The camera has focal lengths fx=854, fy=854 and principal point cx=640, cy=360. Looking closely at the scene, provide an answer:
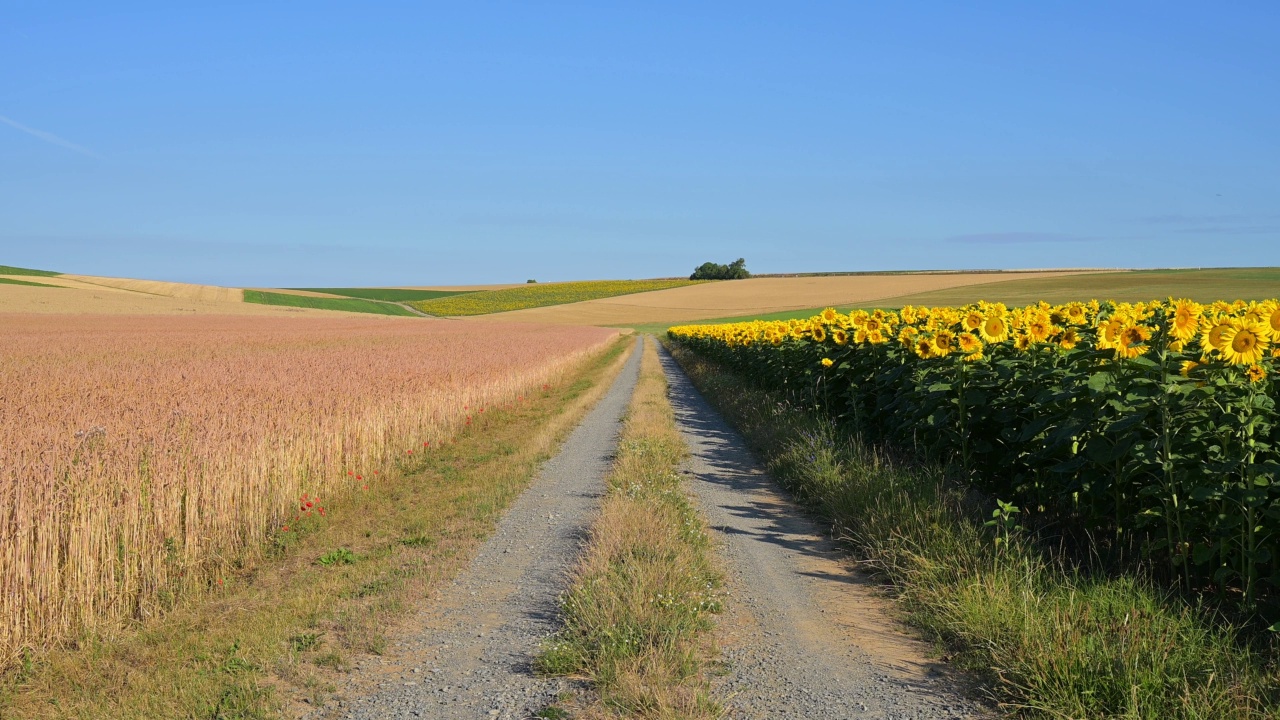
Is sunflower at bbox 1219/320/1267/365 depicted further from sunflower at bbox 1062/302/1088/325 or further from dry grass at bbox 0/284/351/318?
dry grass at bbox 0/284/351/318

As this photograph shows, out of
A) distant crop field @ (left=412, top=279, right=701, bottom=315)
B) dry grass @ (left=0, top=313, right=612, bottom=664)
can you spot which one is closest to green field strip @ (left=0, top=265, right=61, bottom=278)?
distant crop field @ (left=412, top=279, right=701, bottom=315)

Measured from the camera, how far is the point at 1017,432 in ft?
24.1

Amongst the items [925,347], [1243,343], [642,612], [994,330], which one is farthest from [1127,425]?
[925,347]

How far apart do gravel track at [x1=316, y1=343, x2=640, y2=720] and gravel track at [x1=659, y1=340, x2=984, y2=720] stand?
1067 mm

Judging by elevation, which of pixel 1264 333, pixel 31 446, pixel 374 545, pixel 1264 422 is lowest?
pixel 374 545

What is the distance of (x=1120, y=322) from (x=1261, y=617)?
2.09m

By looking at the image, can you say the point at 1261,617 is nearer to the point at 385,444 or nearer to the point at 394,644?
the point at 394,644

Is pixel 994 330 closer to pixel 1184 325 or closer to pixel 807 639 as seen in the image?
pixel 1184 325

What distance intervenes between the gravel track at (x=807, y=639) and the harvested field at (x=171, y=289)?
333 feet

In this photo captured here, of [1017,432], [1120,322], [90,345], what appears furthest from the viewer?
[90,345]

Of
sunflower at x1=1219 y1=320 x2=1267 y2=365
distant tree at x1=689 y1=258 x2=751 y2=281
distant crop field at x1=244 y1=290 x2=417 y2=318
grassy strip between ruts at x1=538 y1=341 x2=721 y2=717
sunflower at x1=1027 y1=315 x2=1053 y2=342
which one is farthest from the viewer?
distant tree at x1=689 y1=258 x2=751 y2=281

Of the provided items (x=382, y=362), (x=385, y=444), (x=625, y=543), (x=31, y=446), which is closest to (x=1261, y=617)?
(x=625, y=543)

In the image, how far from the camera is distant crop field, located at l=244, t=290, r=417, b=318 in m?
104

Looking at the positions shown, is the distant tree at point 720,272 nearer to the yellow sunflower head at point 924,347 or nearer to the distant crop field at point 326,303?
the distant crop field at point 326,303
